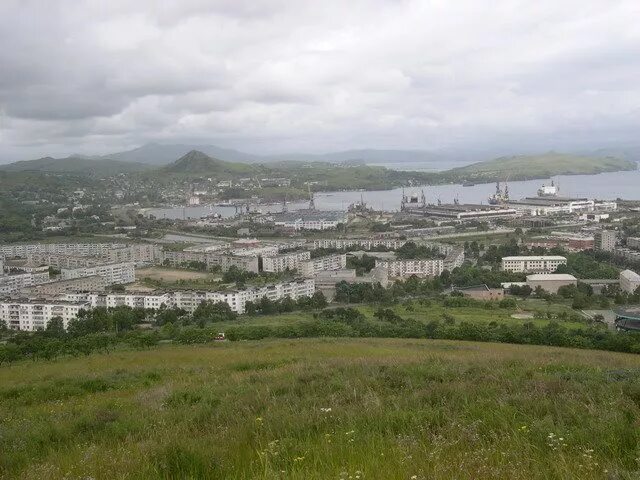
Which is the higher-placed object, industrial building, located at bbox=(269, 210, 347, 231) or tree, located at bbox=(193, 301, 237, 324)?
industrial building, located at bbox=(269, 210, 347, 231)

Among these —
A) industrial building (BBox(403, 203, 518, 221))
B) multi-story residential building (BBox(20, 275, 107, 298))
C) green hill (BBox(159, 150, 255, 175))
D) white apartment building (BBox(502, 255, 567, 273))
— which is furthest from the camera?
green hill (BBox(159, 150, 255, 175))

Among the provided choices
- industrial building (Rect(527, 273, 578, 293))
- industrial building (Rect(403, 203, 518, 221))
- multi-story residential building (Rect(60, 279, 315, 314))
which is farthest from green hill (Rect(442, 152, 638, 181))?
multi-story residential building (Rect(60, 279, 315, 314))

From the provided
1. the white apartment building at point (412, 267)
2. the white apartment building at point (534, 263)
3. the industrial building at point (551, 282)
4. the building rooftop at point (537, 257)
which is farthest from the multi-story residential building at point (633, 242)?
the white apartment building at point (412, 267)

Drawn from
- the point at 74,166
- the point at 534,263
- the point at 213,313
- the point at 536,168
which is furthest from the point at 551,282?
the point at 74,166

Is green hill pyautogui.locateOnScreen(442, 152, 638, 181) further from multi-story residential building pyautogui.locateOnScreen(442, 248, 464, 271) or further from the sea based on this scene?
multi-story residential building pyautogui.locateOnScreen(442, 248, 464, 271)

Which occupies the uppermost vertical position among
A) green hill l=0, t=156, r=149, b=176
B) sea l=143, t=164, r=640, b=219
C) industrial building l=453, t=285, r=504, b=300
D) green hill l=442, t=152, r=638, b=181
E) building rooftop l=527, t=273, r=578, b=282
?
green hill l=0, t=156, r=149, b=176

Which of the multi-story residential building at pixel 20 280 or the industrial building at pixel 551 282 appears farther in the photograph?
the multi-story residential building at pixel 20 280

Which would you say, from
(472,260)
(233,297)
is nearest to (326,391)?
(233,297)

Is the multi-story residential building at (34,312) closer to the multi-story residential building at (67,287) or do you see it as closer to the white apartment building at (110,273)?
the multi-story residential building at (67,287)
